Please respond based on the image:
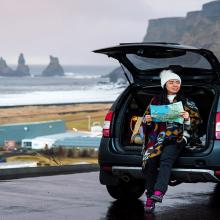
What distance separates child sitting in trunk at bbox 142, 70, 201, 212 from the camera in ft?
22.0

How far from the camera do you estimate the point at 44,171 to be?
10.7 meters

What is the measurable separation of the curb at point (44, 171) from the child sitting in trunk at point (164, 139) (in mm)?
3412

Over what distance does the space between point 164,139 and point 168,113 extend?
0.24m

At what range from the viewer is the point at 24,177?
32.7ft

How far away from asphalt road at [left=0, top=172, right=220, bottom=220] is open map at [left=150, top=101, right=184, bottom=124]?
86cm

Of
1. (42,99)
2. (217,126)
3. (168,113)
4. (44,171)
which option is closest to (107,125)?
(168,113)

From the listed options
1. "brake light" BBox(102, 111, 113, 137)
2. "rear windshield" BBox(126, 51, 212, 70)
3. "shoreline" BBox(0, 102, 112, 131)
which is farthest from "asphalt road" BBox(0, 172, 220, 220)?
"shoreline" BBox(0, 102, 112, 131)

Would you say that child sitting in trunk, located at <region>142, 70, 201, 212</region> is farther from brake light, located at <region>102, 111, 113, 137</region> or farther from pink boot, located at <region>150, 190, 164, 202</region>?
brake light, located at <region>102, 111, 113, 137</region>

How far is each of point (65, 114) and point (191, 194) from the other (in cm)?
4164

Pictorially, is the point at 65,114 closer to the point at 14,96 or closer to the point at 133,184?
the point at 14,96

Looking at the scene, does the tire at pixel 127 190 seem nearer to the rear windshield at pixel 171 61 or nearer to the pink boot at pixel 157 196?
the pink boot at pixel 157 196

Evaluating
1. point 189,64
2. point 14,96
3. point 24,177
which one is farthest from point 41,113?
point 189,64

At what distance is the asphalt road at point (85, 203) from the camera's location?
6.54 meters

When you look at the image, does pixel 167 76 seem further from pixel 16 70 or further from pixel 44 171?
pixel 16 70
